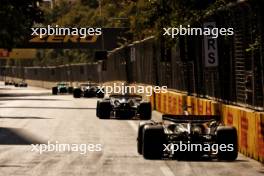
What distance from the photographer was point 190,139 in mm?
16469

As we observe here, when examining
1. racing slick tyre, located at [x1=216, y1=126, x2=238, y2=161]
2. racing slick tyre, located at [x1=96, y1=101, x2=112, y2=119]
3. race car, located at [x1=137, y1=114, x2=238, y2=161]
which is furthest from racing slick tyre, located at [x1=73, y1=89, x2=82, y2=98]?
racing slick tyre, located at [x1=216, y1=126, x2=238, y2=161]

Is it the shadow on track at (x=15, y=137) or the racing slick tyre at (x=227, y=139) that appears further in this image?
the shadow on track at (x=15, y=137)

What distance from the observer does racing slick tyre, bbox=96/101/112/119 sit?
104ft

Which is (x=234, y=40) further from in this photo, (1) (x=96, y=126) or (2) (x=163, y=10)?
(2) (x=163, y=10)

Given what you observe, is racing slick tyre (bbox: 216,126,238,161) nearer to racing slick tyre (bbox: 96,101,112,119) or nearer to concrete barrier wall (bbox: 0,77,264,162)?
concrete barrier wall (bbox: 0,77,264,162)

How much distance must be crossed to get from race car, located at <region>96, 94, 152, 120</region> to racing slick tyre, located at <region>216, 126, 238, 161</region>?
1453 cm

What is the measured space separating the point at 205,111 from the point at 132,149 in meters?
4.82

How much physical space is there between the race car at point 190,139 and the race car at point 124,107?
554 inches

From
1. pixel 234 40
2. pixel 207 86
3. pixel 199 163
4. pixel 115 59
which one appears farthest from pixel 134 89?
pixel 199 163

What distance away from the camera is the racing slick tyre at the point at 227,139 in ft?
53.6

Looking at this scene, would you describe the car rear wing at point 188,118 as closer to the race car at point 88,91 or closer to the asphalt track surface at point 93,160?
the asphalt track surface at point 93,160

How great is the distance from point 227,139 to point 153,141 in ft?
4.50

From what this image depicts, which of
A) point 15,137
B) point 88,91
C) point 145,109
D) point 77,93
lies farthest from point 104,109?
point 77,93

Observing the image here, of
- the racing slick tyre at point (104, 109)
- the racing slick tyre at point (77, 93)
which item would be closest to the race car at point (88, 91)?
the racing slick tyre at point (77, 93)
